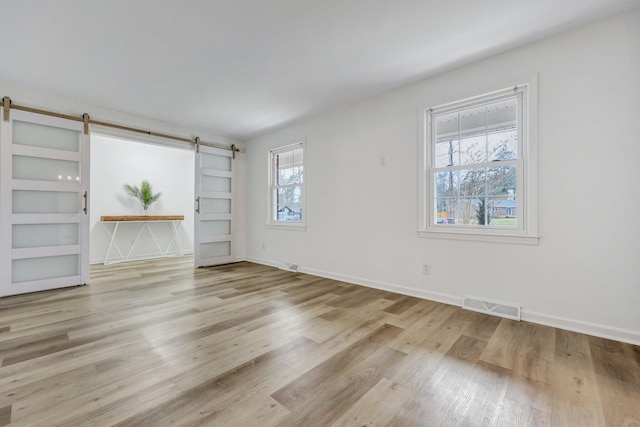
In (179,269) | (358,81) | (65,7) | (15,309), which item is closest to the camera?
(65,7)

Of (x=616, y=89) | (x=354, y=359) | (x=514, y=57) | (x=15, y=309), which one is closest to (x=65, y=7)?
(x=15, y=309)

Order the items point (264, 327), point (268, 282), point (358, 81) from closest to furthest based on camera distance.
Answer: point (264, 327)
point (358, 81)
point (268, 282)

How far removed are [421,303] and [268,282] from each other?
6.47 ft

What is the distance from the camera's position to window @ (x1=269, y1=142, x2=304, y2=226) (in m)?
4.64

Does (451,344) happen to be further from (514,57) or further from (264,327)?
(514,57)

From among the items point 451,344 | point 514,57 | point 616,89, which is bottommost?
point 451,344

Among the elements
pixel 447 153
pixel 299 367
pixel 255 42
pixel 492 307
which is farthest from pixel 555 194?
pixel 255 42

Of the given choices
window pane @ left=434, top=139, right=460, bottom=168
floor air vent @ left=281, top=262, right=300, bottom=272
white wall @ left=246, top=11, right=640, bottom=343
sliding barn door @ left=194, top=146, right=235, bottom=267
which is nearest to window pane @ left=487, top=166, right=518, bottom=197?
white wall @ left=246, top=11, right=640, bottom=343

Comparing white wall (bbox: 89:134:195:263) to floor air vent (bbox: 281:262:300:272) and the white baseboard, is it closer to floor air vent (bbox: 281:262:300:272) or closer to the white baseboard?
floor air vent (bbox: 281:262:300:272)

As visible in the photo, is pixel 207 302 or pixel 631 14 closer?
pixel 631 14

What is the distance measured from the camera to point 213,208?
512 cm

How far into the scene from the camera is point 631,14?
6.76ft

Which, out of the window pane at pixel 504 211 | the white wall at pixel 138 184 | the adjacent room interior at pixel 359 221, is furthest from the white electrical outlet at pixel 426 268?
the white wall at pixel 138 184

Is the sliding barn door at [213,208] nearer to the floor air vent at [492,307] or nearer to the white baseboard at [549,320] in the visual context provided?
the white baseboard at [549,320]
